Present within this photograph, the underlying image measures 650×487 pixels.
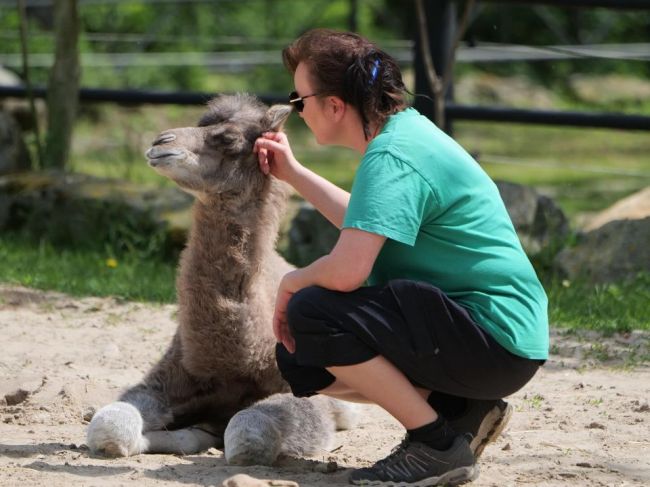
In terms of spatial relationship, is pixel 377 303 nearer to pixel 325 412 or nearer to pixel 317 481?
pixel 317 481

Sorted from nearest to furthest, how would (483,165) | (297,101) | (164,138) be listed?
1. (297,101)
2. (164,138)
3. (483,165)

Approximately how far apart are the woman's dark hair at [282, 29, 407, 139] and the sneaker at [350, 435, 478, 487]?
37.4 inches

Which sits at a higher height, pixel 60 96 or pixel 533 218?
pixel 60 96

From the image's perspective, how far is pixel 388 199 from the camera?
11.1 ft

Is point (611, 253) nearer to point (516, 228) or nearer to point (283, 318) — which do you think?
point (516, 228)

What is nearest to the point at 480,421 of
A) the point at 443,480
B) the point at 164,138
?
the point at 443,480

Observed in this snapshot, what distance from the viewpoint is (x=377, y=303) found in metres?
3.51

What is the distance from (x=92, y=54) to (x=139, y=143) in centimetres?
462

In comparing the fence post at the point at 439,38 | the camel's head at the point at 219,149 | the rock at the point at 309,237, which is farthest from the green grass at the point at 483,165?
the camel's head at the point at 219,149

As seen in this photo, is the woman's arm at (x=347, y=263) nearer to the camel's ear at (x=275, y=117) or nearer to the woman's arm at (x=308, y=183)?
the woman's arm at (x=308, y=183)

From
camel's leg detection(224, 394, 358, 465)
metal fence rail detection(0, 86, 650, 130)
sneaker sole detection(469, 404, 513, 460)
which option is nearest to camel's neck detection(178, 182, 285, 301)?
camel's leg detection(224, 394, 358, 465)

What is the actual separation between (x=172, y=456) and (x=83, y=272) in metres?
2.97

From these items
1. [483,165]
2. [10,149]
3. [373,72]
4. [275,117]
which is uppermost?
[373,72]

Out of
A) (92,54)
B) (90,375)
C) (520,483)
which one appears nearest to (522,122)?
(90,375)
